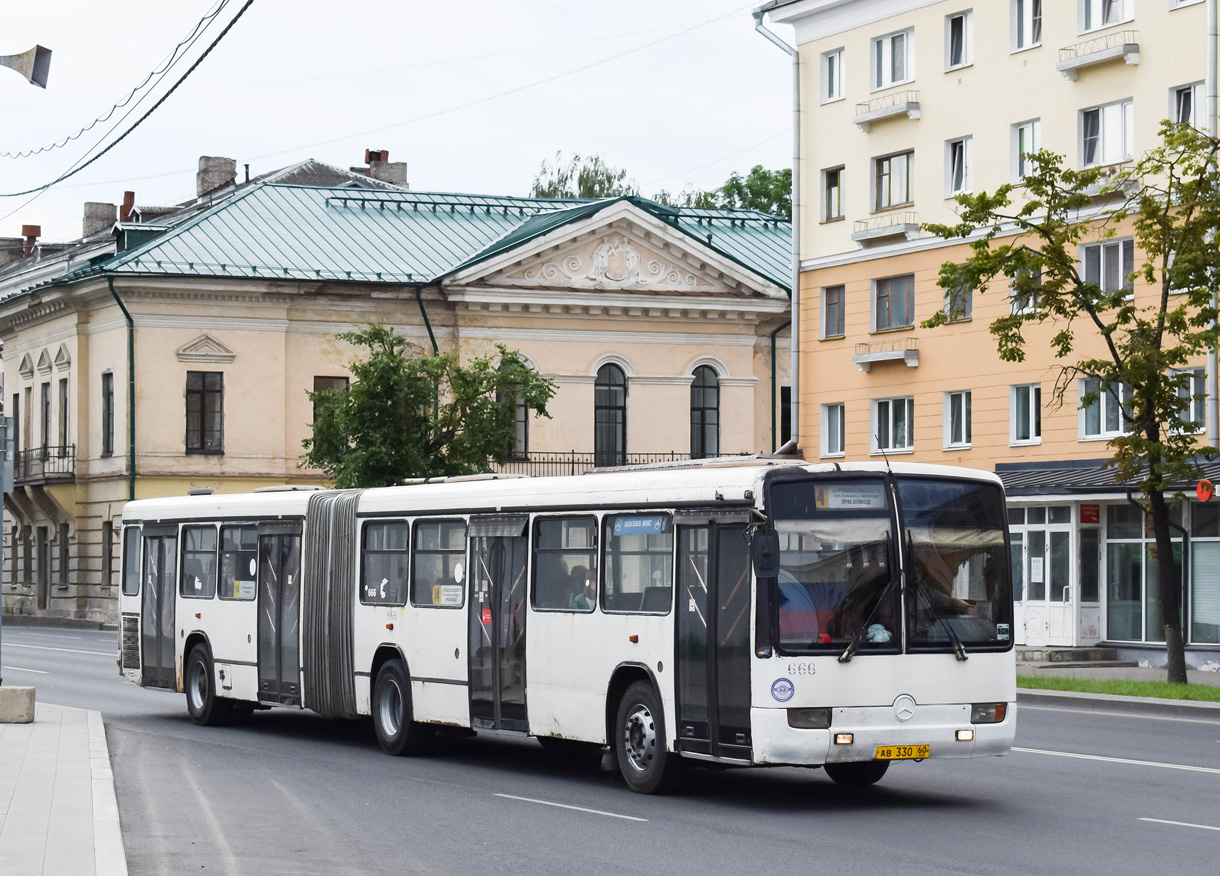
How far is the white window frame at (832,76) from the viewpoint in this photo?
48.1 metres

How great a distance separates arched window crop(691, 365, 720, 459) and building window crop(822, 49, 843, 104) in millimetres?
16211

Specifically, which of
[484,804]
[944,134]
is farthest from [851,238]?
[484,804]

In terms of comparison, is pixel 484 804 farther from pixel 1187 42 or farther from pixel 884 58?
pixel 884 58

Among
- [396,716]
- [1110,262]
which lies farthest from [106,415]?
[396,716]

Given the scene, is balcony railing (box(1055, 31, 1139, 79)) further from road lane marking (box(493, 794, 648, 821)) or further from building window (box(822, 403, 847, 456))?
road lane marking (box(493, 794, 648, 821))

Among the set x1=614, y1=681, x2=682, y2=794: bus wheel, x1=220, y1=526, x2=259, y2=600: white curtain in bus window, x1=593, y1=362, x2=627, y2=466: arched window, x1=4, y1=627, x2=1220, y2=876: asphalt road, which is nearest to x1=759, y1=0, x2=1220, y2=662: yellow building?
x1=593, y1=362, x2=627, y2=466: arched window

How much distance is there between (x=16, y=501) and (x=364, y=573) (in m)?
48.4

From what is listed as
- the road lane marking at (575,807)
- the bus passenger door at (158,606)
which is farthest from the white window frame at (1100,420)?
the road lane marking at (575,807)

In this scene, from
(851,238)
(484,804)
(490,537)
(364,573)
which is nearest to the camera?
(484,804)

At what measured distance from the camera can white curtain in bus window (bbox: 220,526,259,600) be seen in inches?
902

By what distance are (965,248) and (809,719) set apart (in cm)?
3095

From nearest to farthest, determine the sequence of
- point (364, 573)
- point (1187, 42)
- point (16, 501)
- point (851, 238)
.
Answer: point (364, 573)
point (1187, 42)
point (851, 238)
point (16, 501)

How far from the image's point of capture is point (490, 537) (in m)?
18.5

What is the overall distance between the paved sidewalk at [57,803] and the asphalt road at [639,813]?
251 millimetres
